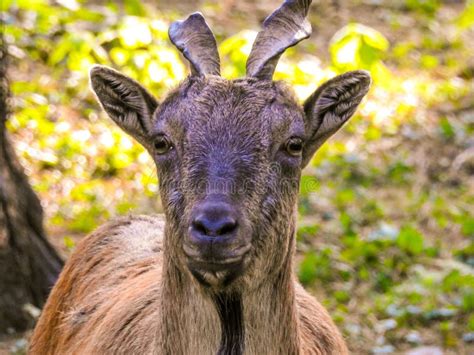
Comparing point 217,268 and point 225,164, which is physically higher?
point 225,164

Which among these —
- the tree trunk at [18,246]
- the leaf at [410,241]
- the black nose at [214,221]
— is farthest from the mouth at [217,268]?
the leaf at [410,241]

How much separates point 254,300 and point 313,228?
521cm

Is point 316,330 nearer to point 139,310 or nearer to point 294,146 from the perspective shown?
point 139,310

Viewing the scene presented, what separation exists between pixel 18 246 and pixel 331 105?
371 cm

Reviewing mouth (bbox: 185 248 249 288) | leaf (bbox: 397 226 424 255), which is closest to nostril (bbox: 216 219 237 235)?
mouth (bbox: 185 248 249 288)

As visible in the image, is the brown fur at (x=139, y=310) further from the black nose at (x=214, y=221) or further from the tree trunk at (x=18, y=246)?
the tree trunk at (x=18, y=246)

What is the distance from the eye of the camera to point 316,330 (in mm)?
6234

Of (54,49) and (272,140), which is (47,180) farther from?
(272,140)

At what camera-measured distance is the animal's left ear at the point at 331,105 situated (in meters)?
5.70

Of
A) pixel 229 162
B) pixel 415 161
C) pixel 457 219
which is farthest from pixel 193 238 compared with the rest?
pixel 415 161

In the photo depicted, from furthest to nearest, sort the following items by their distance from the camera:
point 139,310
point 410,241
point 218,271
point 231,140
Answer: point 410,241
point 139,310
point 231,140
point 218,271

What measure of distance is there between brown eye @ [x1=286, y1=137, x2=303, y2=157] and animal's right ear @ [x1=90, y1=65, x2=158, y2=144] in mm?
813

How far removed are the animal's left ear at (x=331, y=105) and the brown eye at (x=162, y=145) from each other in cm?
73

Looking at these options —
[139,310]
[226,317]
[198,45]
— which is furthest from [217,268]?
[198,45]
